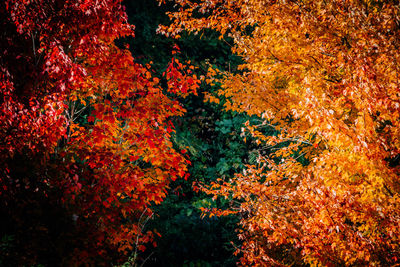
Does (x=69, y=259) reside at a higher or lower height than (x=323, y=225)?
lower

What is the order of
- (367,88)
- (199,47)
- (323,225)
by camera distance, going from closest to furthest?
(367,88) → (323,225) → (199,47)

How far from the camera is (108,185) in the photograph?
551cm

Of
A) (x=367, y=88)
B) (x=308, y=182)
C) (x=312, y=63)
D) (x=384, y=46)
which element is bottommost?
(x=308, y=182)

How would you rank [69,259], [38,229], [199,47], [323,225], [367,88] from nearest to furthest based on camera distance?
[367,88] → [323,225] → [38,229] → [69,259] → [199,47]

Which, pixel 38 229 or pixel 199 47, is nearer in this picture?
pixel 38 229

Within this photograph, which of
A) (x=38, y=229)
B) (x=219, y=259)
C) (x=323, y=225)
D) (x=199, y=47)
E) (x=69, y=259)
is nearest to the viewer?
(x=323, y=225)

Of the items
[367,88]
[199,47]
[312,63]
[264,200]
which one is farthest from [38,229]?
[199,47]

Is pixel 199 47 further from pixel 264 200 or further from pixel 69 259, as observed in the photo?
pixel 69 259

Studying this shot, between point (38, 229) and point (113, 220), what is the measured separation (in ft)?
5.04

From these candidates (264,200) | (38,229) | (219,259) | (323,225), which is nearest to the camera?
(323,225)

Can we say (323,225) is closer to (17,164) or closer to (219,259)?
(17,164)

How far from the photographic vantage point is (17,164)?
446cm

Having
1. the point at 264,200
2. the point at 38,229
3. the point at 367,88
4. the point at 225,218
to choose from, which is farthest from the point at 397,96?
the point at 225,218

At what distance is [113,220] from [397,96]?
5.25 m
